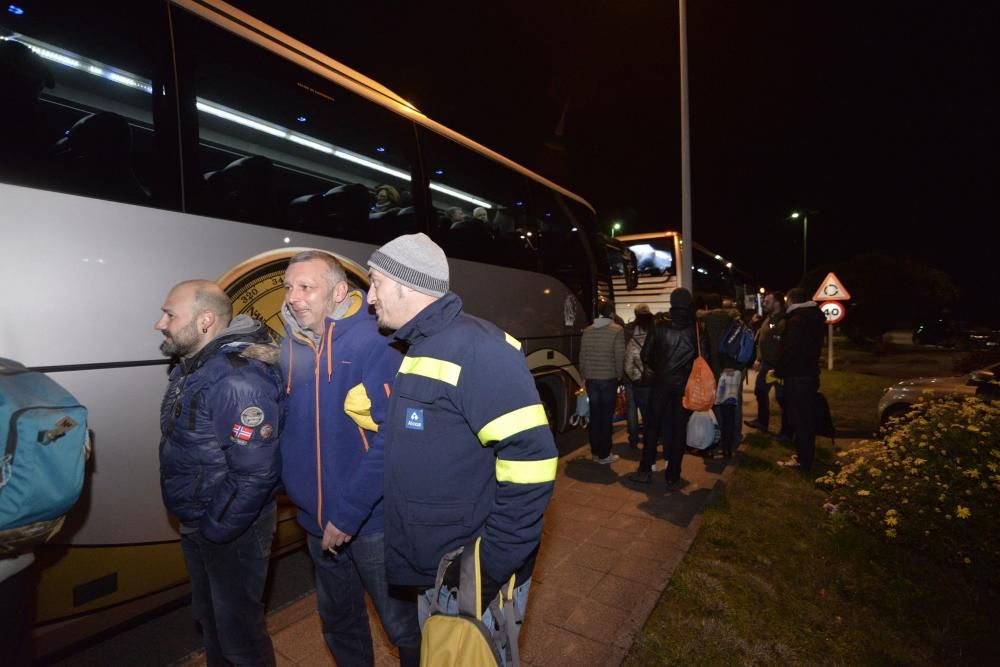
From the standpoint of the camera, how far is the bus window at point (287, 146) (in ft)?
9.91

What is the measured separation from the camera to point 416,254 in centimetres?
180

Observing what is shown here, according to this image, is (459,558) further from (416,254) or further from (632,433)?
(632,433)

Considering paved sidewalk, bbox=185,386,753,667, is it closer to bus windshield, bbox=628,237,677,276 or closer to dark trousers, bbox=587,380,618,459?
dark trousers, bbox=587,380,618,459

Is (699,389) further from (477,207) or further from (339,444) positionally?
(339,444)

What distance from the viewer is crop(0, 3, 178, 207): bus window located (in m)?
2.31

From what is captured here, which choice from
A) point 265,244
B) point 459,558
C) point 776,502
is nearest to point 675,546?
point 776,502

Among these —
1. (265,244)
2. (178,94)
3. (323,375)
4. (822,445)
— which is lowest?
(822,445)

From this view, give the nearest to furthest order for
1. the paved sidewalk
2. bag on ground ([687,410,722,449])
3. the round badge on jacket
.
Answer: the round badge on jacket < the paved sidewalk < bag on ground ([687,410,722,449])

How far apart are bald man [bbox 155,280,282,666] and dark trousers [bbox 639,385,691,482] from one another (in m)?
3.95

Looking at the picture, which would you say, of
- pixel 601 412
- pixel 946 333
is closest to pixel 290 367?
pixel 601 412

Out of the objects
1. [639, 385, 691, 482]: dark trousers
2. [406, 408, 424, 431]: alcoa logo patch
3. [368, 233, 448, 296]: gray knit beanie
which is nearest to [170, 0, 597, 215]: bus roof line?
[368, 233, 448, 296]: gray knit beanie

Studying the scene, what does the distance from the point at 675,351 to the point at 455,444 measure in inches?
152

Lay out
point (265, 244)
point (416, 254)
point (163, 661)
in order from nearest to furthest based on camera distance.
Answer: point (416, 254), point (163, 661), point (265, 244)

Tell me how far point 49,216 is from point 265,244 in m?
1.05
